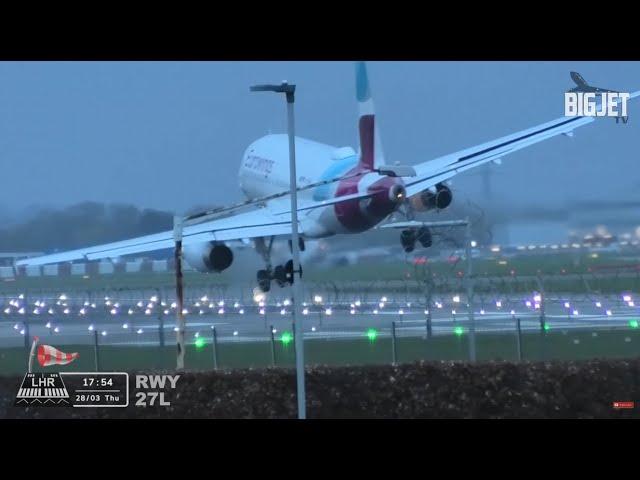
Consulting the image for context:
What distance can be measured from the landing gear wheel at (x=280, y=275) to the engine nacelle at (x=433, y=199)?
511 cm

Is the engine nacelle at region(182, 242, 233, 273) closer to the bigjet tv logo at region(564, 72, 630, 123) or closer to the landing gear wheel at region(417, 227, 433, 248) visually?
the landing gear wheel at region(417, 227, 433, 248)

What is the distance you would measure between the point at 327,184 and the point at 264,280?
373cm

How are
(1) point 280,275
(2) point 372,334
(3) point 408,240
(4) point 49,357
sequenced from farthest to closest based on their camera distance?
(2) point 372,334 → (3) point 408,240 → (1) point 280,275 → (4) point 49,357

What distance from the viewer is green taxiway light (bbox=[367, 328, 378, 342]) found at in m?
38.7

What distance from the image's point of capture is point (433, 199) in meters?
39.6

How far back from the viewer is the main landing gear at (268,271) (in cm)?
3709

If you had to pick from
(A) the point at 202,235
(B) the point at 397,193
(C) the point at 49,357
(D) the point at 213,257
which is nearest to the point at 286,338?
(D) the point at 213,257

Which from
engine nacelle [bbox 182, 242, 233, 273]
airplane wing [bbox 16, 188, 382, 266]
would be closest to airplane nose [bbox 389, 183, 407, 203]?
airplane wing [bbox 16, 188, 382, 266]

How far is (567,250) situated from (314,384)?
30.2 feet

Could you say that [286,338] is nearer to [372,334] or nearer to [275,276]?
[275,276]

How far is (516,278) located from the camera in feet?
138

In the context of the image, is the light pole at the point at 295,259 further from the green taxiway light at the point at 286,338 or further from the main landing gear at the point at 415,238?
the main landing gear at the point at 415,238
